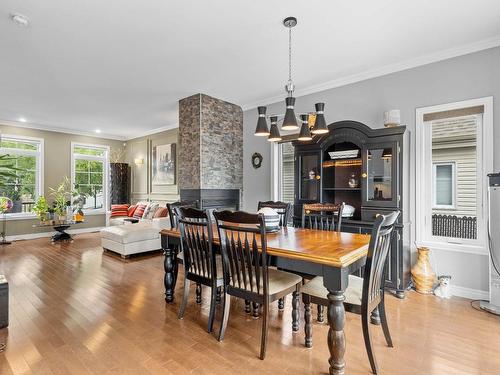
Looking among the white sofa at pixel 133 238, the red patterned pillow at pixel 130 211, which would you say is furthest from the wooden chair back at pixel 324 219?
the red patterned pillow at pixel 130 211

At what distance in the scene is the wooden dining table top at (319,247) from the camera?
1.88 metres

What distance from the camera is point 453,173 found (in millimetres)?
3473

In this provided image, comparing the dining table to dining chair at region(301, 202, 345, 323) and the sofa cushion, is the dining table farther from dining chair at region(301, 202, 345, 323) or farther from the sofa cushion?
the sofa cushion

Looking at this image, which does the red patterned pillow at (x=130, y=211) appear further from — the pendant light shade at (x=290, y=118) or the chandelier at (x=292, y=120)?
the pendant light shade at (x=290, y=118)

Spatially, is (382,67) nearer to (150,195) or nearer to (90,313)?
(90,313)

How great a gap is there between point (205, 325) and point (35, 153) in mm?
6986

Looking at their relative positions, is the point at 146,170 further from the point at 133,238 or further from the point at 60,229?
the point at 133,238

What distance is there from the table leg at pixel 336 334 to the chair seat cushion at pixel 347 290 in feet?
0.63

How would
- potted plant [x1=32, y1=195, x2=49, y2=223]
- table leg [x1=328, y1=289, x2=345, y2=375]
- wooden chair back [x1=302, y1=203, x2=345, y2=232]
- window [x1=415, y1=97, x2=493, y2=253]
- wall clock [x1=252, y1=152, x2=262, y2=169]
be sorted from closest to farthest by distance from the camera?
table leg [x1=328, y1=289, x2=345, y2=375], wooden chair back [x1=302, y1=203, x2=345, y2=232], window [x1=415, y1=97, x2=493, y2=253], wall clock [x1=252, y1=152, x2=262, y2=169], potted plant [x1=32, y1=195, x2=49, y2=223]

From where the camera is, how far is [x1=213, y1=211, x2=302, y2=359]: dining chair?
2041mm

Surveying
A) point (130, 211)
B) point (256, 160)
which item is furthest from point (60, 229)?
point (256, 160)

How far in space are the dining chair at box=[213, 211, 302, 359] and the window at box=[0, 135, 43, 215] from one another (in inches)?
265

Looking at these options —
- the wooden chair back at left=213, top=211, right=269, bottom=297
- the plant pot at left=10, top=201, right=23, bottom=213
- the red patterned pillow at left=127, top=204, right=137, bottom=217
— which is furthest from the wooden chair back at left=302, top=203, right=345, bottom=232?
the plant pot at left=10, top=201, right=23, bottom=213

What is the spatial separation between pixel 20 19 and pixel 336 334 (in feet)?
12.6
